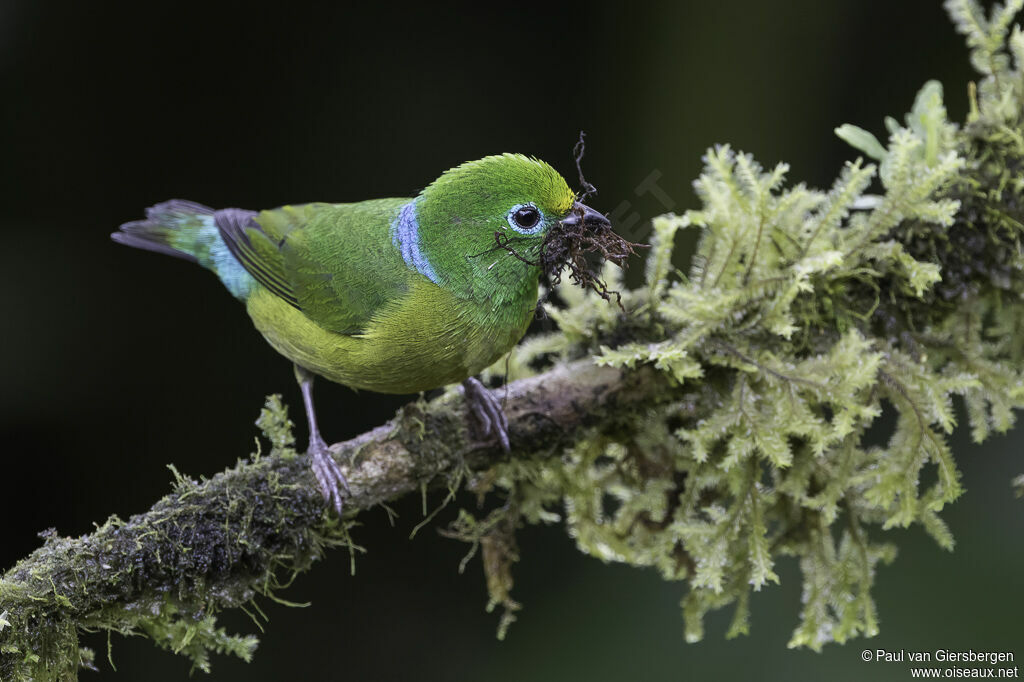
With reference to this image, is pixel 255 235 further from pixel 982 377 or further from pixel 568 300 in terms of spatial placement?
pixel 982 377

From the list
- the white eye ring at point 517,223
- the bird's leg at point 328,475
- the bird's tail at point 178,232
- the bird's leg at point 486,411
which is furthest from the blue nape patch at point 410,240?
the bird's tail at point 178,232

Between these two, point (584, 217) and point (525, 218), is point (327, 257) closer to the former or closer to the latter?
point (525, 218)

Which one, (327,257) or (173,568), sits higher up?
(327,257)

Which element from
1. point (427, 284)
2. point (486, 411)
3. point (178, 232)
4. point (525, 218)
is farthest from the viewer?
point (178, 232)

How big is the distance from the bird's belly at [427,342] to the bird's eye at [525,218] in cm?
27

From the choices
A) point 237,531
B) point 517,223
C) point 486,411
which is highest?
point 517,223

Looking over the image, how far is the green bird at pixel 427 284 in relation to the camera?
295 cm

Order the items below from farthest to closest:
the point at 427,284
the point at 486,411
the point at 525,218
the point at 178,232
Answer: the point at 178,232 < the point at 486,411 < the point at 427,284 < the point at 525,218

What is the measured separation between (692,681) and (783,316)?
2256mm

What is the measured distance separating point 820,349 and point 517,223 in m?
1.35

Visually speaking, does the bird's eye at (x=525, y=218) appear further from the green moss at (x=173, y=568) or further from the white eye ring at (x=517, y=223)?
the green moss at (x=173, y=568)

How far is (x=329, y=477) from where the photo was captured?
304cm

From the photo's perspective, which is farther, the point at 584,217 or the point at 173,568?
the point at 584,217

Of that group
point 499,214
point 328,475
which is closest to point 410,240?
point 499,214
